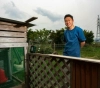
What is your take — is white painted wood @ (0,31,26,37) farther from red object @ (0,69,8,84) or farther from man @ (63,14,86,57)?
man @ (63,14,86,57)

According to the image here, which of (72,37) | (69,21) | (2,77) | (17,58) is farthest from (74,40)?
(2,77)

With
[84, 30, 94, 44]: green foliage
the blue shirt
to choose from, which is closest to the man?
the blue shirt

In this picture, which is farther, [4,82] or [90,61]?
[4,82]

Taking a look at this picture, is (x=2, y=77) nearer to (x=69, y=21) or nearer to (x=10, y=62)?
(x=10, y=62)

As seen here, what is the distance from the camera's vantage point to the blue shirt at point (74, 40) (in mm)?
3342

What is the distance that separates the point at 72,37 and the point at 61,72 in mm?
662

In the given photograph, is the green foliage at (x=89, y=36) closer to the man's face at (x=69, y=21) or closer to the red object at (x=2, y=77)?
the red object at (x=2, y=77)

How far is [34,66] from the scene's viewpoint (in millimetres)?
4523

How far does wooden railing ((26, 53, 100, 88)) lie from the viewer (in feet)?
8.89

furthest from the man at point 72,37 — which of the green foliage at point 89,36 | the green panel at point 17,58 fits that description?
the green foliage at point 89,36

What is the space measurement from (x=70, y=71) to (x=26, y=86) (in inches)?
74.6

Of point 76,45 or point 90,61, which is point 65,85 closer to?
point 76,45

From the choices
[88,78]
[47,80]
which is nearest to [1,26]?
[47,80]

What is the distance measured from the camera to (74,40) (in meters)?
3.34
